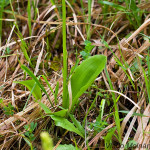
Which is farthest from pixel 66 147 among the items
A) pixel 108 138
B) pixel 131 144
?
pixel 131 144

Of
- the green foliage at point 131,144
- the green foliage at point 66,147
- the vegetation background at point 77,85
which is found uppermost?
the vegetation background at point 77,85

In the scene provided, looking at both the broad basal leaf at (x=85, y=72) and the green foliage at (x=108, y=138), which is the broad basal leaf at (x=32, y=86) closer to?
the broad basal leaf at (x=85, y=72)

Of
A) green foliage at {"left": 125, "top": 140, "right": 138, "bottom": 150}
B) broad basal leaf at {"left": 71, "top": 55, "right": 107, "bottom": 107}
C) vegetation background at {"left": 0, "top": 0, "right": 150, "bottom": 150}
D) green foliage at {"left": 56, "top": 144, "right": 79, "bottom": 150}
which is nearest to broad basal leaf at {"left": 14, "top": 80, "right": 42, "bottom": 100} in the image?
vegetation background at {"left": 0, "top": 0, "right": 150, "bottom": 150}

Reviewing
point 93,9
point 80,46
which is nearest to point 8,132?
point 80,46

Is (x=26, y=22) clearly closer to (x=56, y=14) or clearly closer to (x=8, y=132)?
(x=56, y=14)

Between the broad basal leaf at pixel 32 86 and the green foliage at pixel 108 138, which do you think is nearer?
the green foliage at pixel 108 138

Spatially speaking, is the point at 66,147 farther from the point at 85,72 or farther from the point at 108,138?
the point at 85,72

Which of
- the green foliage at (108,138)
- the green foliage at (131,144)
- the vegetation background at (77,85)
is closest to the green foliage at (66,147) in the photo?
the vegetation background at (77,85)

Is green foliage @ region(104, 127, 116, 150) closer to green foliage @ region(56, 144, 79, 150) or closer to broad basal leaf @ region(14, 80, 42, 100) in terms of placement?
green foliage @ region(56, 144, 79, 150)
